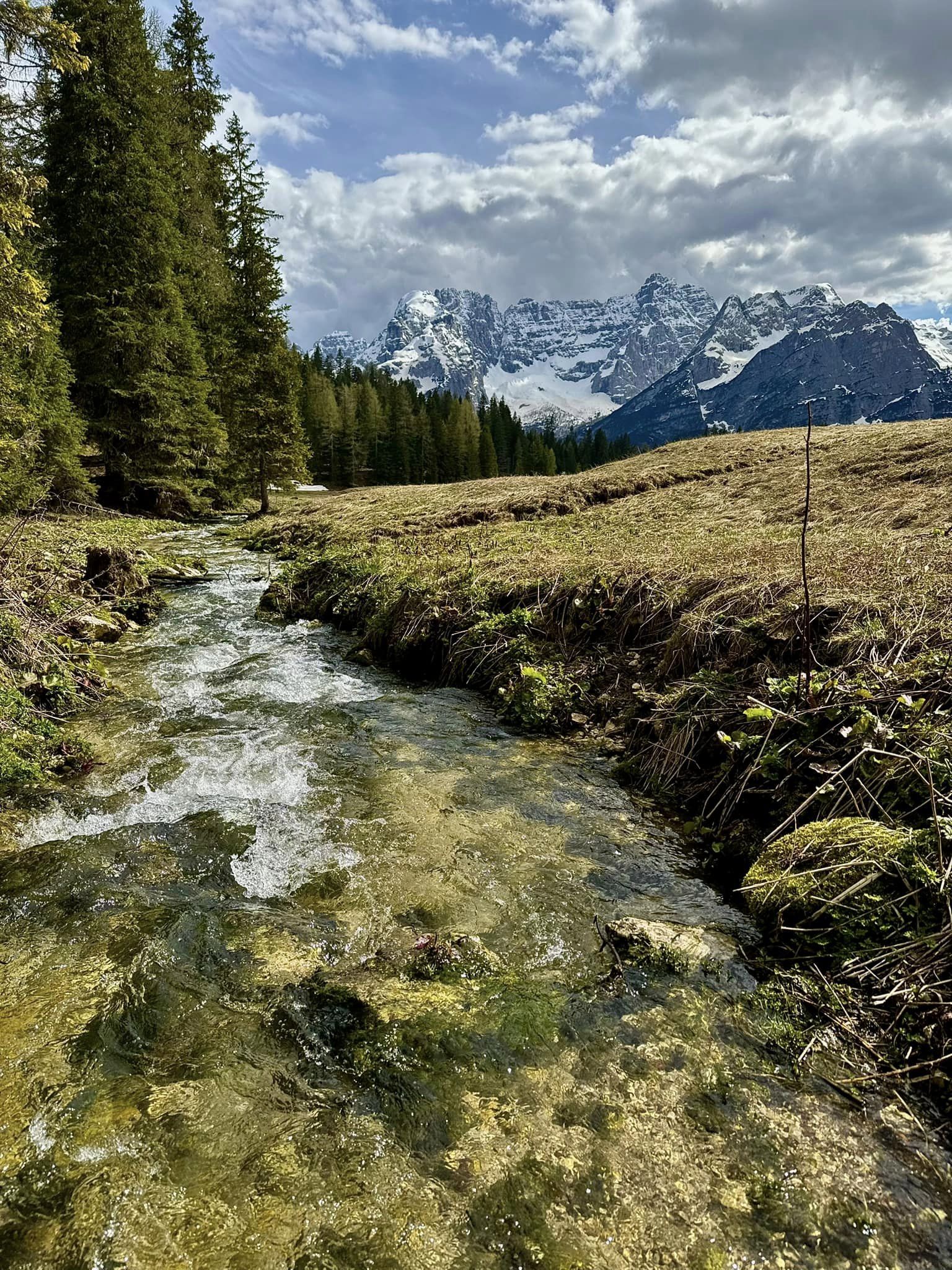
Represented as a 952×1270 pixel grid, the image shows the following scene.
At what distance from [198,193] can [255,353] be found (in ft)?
32.5

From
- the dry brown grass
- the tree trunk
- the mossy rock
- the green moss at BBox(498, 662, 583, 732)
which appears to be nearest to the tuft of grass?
the green moss at BBox(498, 662, 583, 732)

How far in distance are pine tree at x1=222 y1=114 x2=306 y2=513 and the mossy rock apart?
2814cm

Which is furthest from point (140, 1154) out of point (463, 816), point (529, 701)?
point (529, 701)

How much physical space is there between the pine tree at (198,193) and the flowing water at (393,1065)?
87.3ft

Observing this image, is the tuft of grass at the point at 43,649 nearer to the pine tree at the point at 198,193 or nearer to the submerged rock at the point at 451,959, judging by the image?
the submerged rock at the point at 451,959

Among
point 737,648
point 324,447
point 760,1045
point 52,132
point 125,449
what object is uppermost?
point 52,132

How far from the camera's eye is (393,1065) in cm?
301

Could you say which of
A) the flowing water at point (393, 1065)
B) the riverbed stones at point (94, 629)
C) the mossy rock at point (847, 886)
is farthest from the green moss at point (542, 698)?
the riverbed stones at point (94, 629)

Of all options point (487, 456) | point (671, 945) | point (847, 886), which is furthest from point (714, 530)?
point (487, 456)

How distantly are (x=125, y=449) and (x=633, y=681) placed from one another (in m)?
22.7

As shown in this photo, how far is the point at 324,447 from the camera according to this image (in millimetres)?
68938

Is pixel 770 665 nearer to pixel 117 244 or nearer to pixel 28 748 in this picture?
pixel 28 748

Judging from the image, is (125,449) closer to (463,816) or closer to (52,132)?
(52,132)

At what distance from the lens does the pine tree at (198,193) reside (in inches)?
1083
